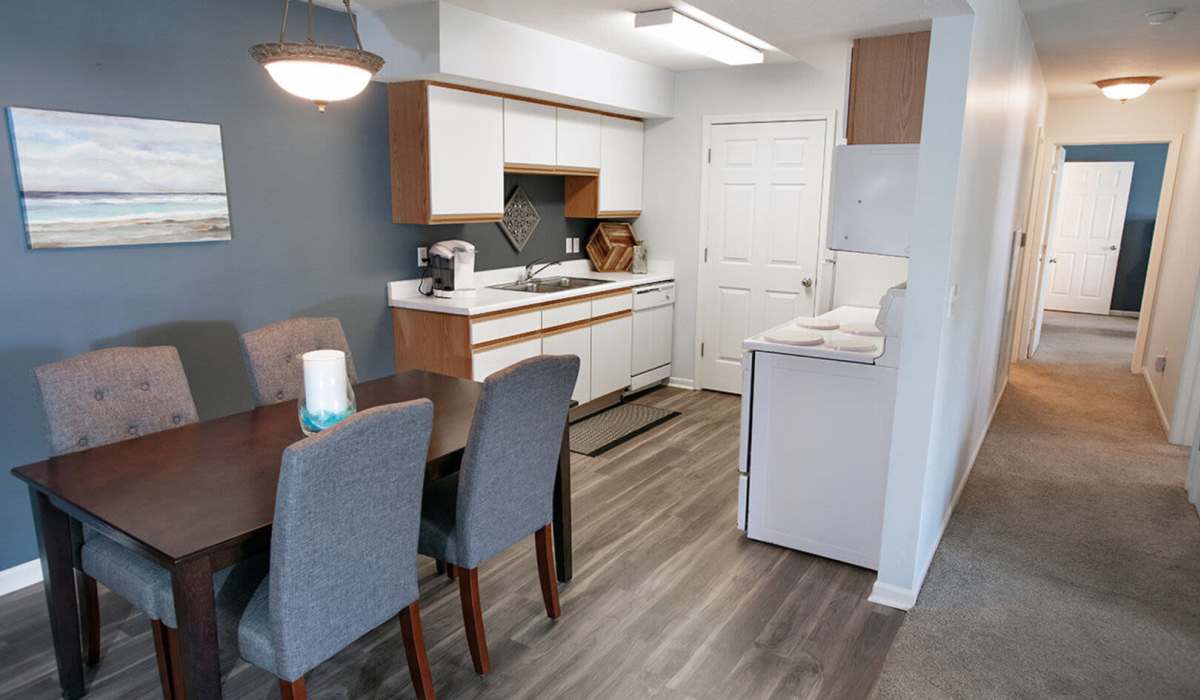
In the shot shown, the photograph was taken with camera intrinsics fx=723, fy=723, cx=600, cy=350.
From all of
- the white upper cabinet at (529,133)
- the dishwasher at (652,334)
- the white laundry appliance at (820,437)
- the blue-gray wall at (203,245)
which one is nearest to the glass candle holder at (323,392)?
→ the blue-gray wall at (203,245)

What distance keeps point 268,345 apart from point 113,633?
43.2 inches

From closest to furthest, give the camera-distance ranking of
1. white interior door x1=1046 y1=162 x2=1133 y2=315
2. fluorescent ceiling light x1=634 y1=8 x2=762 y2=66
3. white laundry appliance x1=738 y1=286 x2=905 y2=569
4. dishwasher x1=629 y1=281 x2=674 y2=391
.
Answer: white laundry appliance x1=738 y1=286 x2=905 y2=569, fluorescent ceiling light x1=634 y1=8 x2=762 y2=66, dishwasher x1=629 y1=281 x2=674 y2=391, white interior door x1=1046 y1=162 x2=1133 y2=315

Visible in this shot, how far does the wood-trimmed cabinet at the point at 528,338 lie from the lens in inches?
153

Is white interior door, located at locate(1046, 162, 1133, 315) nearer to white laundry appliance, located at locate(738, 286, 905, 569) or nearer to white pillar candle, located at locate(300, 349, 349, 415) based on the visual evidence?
white laundry appliance, located at locate(738, 286, 905, 569)

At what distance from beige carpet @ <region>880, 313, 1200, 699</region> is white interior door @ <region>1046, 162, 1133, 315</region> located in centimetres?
539

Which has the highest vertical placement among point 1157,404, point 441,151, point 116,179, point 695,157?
point 695,157

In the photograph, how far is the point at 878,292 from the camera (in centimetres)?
456

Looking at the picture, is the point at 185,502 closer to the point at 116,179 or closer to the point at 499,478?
the point at 499,478

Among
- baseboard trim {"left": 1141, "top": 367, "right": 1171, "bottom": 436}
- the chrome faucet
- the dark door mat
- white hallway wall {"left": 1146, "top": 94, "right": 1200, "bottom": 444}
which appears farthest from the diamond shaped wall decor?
baseboard trim {"left": 1141, "top": 367, "right": 1171, "bottom": 436}

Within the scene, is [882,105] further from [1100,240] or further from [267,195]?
[1100,240]

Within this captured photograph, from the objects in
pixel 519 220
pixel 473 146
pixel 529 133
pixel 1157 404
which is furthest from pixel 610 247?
pixel 1157 404

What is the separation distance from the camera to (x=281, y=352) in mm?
2738

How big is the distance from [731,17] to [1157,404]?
4.79 m

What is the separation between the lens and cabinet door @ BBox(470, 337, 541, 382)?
3908mm
